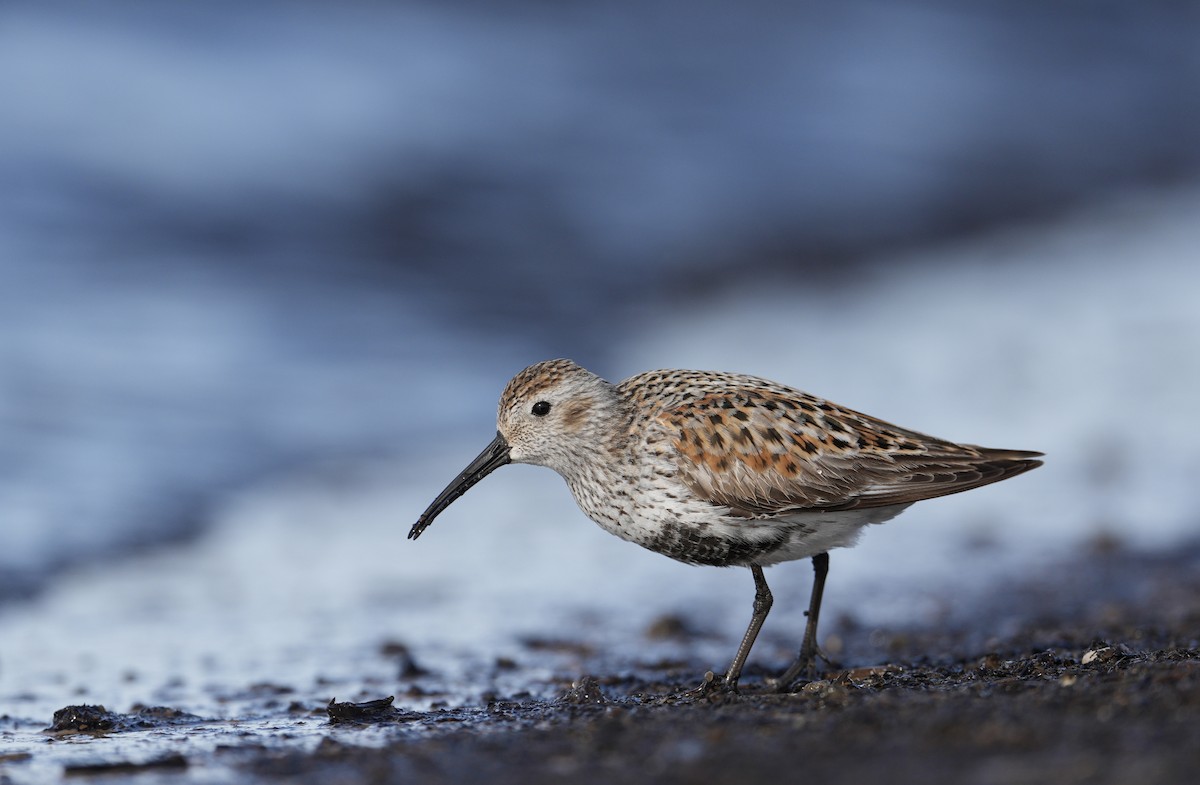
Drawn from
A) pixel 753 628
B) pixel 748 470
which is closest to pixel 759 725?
pixel 753 628

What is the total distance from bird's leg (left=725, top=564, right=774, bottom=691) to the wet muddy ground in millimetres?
98

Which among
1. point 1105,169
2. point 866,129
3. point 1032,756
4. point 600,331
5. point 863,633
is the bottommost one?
point 1032,756

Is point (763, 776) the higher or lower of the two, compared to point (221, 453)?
lower

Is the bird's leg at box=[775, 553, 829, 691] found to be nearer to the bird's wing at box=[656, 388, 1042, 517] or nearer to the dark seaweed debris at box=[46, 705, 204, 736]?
the bird's wing at box=[656, 388, 1042, 517]

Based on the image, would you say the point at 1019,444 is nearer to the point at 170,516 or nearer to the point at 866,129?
the point at 170,516

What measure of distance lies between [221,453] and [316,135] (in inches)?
329

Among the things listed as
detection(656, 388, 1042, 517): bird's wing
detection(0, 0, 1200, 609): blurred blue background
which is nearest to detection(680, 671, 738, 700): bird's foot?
detection(656, 388, 1042, 517): bird's wing

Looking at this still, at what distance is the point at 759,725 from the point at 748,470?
1.42m

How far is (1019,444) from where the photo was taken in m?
9.91

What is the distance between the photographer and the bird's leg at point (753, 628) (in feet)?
17.9

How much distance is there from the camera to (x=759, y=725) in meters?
4.38

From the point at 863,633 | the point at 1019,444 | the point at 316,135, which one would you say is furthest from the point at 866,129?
the point at 863,633

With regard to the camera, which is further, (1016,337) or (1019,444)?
(1016,337)

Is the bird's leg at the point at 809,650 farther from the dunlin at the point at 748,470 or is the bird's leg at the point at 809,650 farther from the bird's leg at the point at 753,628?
the bird's leg at the point at 753,628
